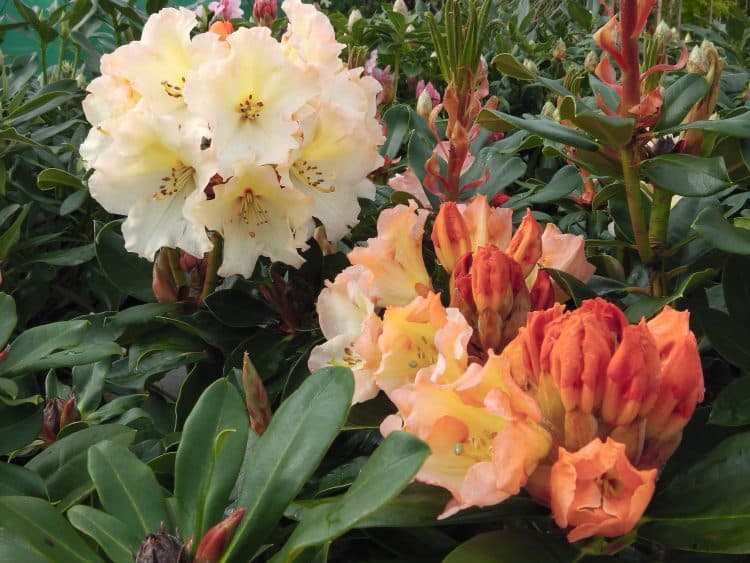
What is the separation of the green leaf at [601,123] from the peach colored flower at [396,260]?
0.18 meters

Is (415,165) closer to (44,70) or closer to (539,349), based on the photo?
(539,349)

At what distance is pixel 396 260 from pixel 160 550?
14.5 inches

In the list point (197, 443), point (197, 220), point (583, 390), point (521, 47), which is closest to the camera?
point (583, 390)

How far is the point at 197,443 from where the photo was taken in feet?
2.17

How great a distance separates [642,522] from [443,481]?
152mm

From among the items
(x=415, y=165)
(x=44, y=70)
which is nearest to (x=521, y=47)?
(x=44, y=70)

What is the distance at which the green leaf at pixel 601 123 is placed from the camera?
0.76 metres

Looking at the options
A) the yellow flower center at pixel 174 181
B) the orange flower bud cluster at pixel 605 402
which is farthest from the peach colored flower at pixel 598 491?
the yellow flower center at pixel 174 181

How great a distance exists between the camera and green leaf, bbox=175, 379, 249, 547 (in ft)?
2.06

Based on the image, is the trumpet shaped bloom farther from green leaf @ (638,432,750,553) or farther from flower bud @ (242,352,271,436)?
green leaf @ (638,432,750,553)

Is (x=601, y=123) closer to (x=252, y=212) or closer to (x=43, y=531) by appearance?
(x=252, y=212)

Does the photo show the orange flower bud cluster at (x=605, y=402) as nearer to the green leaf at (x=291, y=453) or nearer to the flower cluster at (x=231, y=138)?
the green leaf at (x=291, y=453)

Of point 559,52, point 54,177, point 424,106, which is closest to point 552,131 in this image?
point 424,106

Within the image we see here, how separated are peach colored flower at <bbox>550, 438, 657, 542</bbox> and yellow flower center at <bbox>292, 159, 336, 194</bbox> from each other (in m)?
0.57
